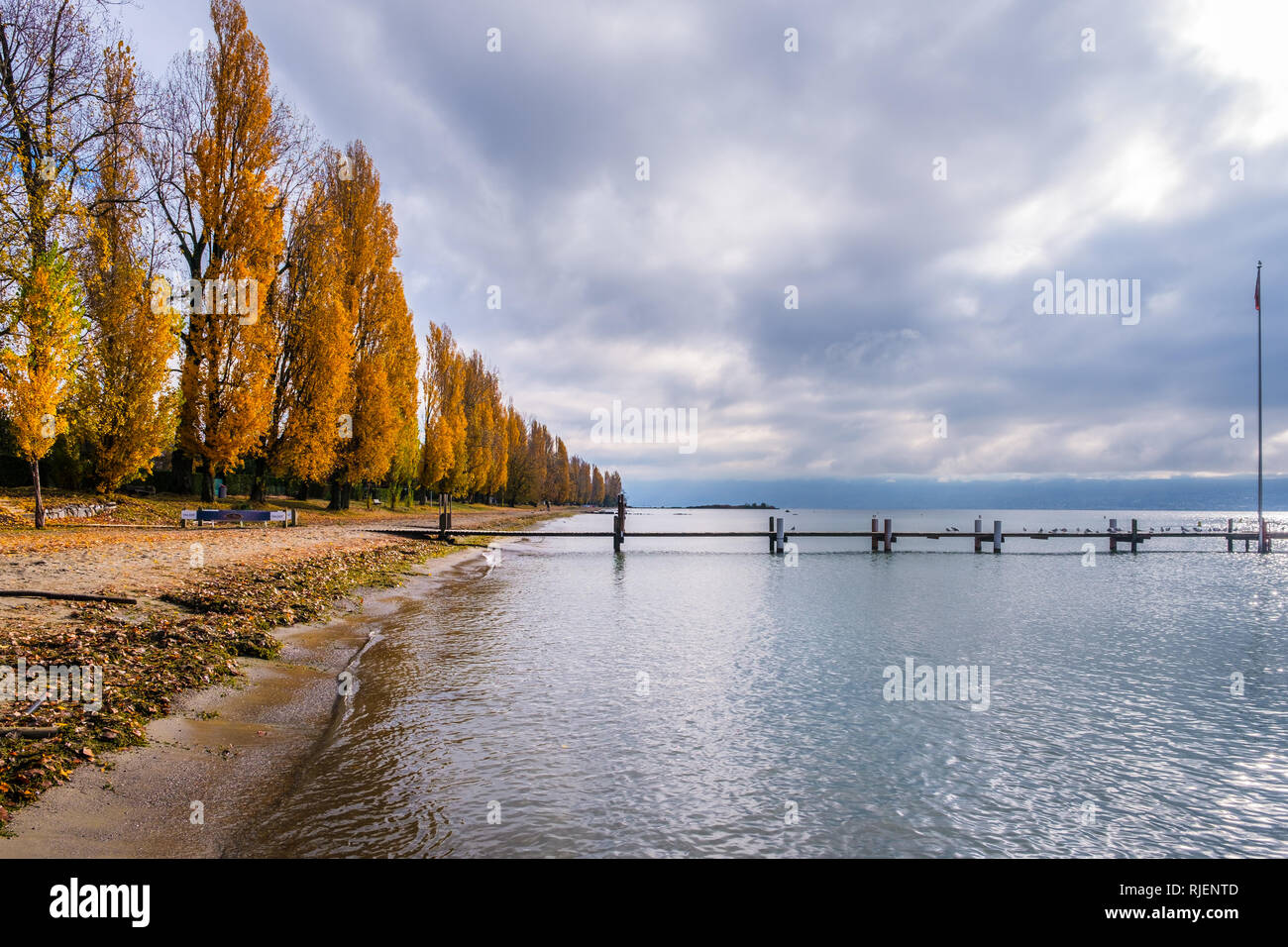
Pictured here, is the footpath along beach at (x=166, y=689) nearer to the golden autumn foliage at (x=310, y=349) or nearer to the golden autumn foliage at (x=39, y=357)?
the golden autumn foliage at (x=39, y=357)

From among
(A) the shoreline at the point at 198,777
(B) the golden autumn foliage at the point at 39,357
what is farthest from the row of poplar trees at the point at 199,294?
(A) the shoreline at the point at 198,777

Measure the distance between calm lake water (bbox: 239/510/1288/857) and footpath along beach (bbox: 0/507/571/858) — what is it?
0.58 meters

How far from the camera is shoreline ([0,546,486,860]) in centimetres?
448

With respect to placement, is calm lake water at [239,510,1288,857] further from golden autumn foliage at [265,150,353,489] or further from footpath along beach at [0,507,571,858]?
golden autumn foliage at [265,150,353,489]

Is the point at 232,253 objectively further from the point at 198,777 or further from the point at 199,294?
the point at 198,777

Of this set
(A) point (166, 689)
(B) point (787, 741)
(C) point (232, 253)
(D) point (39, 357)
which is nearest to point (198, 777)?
(A) point (166, 689)

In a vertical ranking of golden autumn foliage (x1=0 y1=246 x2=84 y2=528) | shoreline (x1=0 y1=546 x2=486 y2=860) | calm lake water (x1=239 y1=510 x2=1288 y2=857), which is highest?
golden autumn foliage (x1=0 y1=246 x2=84 y2=528)

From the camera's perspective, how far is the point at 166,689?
7129 mm

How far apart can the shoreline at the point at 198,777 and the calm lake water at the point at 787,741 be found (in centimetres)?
35

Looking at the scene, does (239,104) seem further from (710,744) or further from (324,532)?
(710,744)

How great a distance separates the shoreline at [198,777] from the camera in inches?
176

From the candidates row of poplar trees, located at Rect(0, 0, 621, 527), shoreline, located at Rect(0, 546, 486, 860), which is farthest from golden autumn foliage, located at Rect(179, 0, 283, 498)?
shoreline, located at Rect(0, 546, 486, 860)

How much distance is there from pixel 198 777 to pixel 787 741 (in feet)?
20.1
